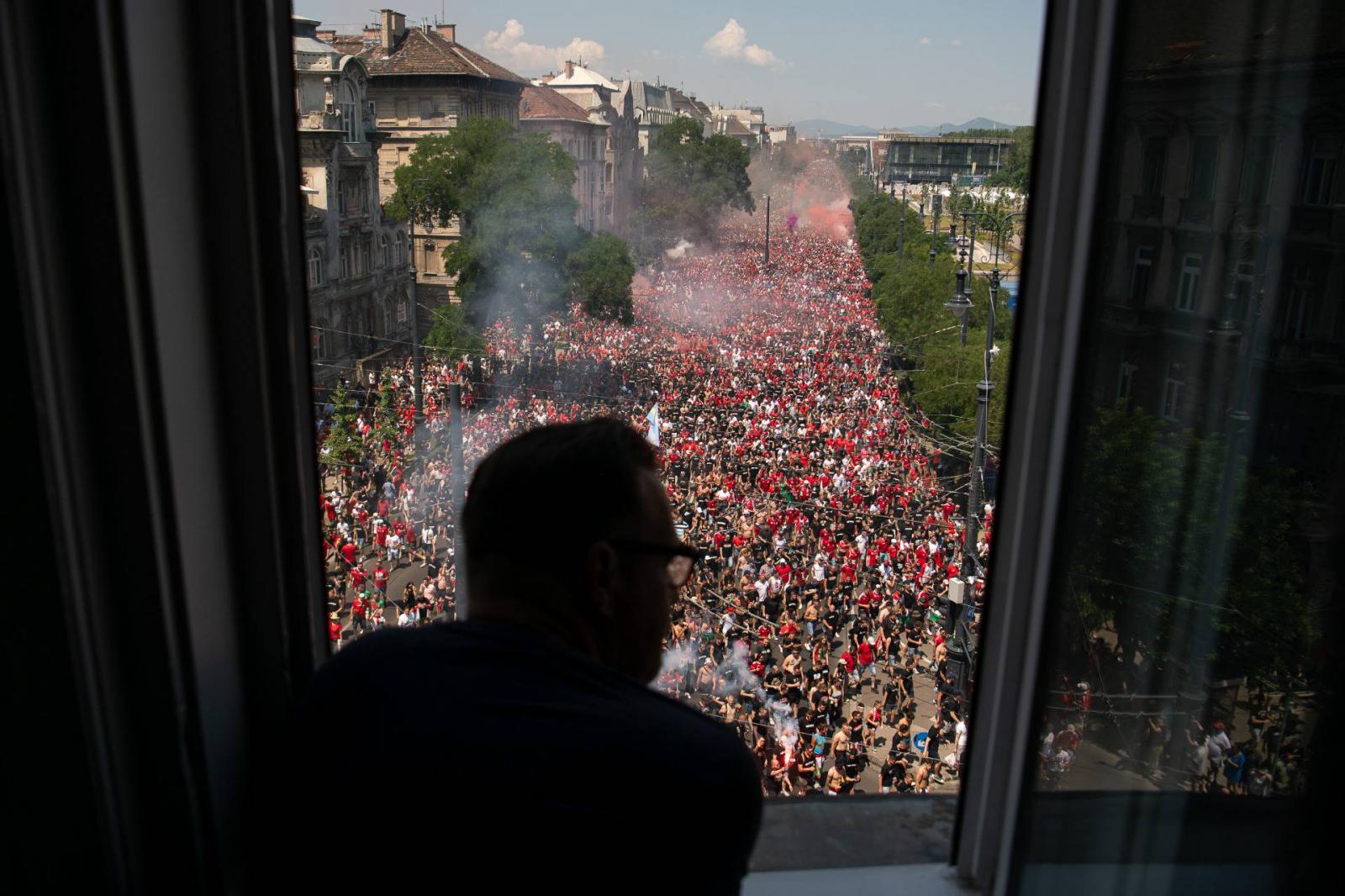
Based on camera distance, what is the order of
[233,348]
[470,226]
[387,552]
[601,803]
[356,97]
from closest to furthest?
1. [601,803]
2. [233,348]
3. [356,97]
4. [387,552]
5. [470,226]

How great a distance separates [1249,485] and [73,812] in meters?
0.64

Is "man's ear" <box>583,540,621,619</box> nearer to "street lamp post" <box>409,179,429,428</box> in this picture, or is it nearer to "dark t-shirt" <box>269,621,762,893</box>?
"dark t-shirt" <box>269,621,762,893</box>

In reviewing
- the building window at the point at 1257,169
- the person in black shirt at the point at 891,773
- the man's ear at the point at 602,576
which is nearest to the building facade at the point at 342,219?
the man's ear at the point at 602,576

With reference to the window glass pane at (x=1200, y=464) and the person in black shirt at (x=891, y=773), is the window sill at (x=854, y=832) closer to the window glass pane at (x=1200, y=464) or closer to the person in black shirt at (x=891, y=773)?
the window glass pane at (x=1200, y=464)

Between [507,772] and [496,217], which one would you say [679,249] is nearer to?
[496,217]

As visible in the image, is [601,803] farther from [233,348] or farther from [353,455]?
[353,455]

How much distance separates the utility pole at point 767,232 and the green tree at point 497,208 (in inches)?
257

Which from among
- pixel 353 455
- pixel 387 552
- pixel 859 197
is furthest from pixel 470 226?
pixel 859 197

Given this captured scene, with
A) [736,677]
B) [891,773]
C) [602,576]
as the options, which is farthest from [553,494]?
[736,677]

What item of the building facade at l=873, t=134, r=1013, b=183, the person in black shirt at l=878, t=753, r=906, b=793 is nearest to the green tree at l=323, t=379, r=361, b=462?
the person in black shirt at l=878, t=753, r=906, b=793

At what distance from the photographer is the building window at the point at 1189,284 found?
1.93 ft

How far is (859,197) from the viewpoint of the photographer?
15.2 m

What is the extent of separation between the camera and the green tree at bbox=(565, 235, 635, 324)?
325 inches

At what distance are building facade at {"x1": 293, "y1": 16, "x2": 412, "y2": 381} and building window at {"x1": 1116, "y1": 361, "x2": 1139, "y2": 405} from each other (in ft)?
1.66
